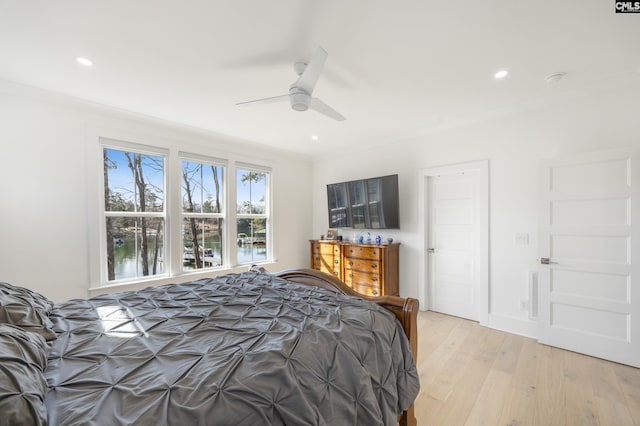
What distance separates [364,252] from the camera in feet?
13.4

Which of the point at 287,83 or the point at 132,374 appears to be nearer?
the point at 132,374

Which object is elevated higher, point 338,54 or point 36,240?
point 338,54

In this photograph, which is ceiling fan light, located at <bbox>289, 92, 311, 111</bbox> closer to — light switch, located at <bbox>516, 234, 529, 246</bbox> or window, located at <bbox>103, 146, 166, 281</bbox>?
window, located at <bbox>103, 146, 166, 281</bbox>

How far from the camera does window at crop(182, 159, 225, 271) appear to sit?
3850mm

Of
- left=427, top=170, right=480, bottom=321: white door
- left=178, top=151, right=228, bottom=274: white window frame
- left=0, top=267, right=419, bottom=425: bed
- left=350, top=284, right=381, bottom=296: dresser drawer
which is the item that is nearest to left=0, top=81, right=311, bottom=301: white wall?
left=178, top=151, right=228, bottom=274: white window frame

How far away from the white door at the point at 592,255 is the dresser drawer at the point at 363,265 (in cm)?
185

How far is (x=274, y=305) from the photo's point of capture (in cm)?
172

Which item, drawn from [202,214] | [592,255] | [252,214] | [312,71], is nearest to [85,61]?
[312,71]

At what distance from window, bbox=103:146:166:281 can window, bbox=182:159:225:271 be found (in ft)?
1.00

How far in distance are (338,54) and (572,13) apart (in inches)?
58.0

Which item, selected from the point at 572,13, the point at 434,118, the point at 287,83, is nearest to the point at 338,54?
the point at 287,83

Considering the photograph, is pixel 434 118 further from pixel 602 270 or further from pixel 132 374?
pixel 132 374

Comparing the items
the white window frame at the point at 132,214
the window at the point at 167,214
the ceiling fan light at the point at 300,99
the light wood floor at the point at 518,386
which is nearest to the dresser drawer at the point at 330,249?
the window at the point at 167,214

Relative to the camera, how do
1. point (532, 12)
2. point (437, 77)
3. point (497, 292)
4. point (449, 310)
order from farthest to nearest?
point (449, 310)
point (497, 292)
point (437, 77)
point (532, 12)
